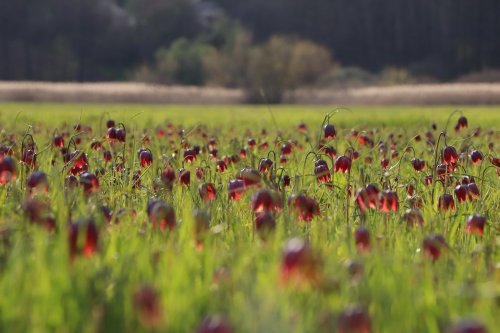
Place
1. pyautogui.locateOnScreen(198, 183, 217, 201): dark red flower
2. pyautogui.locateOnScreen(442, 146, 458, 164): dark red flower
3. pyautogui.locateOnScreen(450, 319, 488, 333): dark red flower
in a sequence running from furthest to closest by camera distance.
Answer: pyautogui.locateOnScreen(442, 146, 458, 164): dark red flower → pyautogui.locateOnScreen(198, 183, 217, 201): dark red flower → pyautogui.locateOnScreen(450, 319, 488, 333): dark red flower

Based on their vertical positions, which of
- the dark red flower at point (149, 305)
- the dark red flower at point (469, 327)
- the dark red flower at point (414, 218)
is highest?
the dark red flower at point (469, 327)

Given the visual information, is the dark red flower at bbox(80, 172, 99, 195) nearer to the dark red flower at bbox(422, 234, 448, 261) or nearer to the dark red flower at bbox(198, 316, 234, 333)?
the dark red flower at bbox(422, 234, 448, 261)

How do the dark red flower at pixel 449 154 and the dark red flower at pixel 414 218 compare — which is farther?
the dark red flower at pixel 449 154

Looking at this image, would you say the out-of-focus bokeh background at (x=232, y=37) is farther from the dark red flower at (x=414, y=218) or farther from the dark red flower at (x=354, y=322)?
the dark red flower at (x=354, y=322)

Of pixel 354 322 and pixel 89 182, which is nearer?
pixel 354 322

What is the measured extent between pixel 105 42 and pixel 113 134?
2108 inches

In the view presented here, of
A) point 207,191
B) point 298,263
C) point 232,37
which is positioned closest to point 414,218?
point 207,191

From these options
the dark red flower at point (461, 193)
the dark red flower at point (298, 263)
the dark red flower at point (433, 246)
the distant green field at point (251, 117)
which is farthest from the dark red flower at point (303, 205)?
the distant green field at point (251, 117)

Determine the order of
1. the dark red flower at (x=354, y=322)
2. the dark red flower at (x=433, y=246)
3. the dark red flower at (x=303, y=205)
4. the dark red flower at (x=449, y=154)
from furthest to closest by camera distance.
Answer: the dark red flower at (x=449, y=154)
the dark red flower at (x=303, y=205)
the dark red flower at (x=433, y=246)
the dark red flower at (x=354, y=322)

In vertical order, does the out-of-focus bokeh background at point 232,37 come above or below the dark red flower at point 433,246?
above

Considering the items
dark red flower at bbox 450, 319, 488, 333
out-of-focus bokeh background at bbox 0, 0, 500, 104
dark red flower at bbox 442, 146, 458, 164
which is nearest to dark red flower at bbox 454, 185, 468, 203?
dark red flower at bbox 442, 146, 458, 164

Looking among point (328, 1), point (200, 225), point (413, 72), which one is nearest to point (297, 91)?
point (413, 72)

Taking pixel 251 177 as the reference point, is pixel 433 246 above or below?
below

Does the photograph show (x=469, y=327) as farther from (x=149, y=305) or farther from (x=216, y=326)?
(x=149, y=305)
